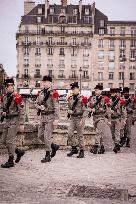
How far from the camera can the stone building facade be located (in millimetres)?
84000

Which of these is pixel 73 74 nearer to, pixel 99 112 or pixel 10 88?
pixel 99 112

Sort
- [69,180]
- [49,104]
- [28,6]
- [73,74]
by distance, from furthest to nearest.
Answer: [28,6] < [73,74] < [49,104] < [69,180]

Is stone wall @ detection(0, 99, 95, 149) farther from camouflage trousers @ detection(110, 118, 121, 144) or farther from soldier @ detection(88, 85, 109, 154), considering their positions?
camouflage trousers @ detection(110, 118, 121, 144)

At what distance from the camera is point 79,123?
1109 centimetres

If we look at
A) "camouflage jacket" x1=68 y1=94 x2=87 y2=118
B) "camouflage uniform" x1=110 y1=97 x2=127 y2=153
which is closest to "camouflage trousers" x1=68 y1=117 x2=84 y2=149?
"camouflage jacket" x1=68 y1=94 x2=87 y2=118

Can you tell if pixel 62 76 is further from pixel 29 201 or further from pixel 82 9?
pixel 29 201

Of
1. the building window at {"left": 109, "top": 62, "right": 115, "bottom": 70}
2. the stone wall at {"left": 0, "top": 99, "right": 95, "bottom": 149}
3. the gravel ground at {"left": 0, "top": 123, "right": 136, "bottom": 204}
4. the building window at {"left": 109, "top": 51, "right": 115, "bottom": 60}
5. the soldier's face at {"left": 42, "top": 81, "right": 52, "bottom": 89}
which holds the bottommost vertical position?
the gravel ground at {"left": 0, "top": 123, "right": 136, "bottom": 204}

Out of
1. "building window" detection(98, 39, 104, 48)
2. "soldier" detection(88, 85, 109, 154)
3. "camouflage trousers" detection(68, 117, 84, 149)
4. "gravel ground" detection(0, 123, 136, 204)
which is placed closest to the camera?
"gravel ground" detection(0, 123, 136, 204)

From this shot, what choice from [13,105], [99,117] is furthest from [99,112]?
[13,105]

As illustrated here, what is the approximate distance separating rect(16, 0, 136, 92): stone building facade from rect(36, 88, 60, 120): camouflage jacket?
2885 inches

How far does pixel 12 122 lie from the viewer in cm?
933

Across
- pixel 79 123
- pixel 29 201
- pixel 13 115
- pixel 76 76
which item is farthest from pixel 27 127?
pixel 76 76

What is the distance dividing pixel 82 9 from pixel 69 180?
80311mm

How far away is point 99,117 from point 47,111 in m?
2.11
